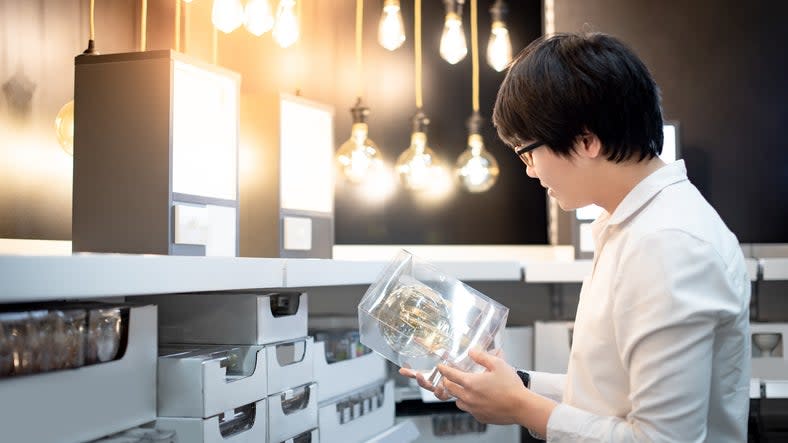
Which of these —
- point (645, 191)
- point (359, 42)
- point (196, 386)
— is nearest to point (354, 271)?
point (196, 386)

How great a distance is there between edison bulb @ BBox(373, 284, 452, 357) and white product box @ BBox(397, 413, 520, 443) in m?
1.34

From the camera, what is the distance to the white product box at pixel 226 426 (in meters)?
1.49

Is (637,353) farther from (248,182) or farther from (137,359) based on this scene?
(248,182)

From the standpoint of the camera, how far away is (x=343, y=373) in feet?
7.04

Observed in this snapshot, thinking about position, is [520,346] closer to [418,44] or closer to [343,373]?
[343,373]

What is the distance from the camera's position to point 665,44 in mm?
3340

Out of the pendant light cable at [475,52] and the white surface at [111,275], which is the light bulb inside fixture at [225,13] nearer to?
the white surface at [111,275]

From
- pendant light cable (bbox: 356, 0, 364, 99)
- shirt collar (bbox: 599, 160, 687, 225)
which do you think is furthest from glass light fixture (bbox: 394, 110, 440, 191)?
shirt collar (bbox: 599, 160, 687, 225)

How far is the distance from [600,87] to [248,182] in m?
1.16

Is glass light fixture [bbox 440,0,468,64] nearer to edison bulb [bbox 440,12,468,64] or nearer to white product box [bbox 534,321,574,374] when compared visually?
edison bulb [bbox 440,12,468,64]

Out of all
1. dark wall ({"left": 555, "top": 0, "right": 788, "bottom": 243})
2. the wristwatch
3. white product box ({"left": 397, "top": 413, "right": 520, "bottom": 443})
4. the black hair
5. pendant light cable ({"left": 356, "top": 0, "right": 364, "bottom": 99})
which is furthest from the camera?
dark wall ({"left": 555, "top": 0, "right": 788, "bottom": 243})

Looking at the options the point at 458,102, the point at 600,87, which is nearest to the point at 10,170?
the point at 600,87

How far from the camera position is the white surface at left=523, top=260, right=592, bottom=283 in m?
2.77

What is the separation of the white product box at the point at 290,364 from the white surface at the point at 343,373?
7cm
